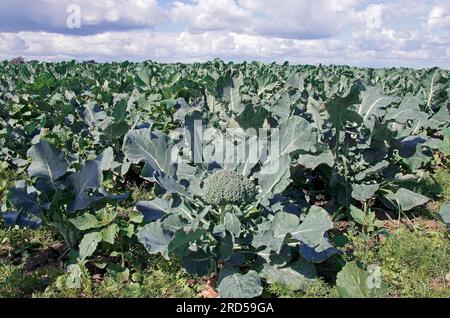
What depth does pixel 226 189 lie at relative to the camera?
308 centimetres

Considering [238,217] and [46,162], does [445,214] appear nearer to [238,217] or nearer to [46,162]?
[238,217]

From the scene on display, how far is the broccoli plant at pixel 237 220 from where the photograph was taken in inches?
117

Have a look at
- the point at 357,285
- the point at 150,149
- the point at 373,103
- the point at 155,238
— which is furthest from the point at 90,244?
the point at 373,103

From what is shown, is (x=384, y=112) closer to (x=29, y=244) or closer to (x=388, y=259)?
(x=388, y=259)

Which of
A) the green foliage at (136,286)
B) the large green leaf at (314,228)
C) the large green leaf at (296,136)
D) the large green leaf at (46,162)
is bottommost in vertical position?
the green foliage at (136,286)

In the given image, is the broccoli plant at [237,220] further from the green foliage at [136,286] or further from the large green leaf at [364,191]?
the large green leaf at [364,191]

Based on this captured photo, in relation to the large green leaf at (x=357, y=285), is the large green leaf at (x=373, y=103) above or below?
above

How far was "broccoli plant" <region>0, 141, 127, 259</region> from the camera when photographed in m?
3.28

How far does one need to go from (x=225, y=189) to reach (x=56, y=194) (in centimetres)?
121

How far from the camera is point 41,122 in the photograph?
18.1 ft

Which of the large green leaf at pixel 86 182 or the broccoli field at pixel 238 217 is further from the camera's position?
the large green leaf at pixel 86 182

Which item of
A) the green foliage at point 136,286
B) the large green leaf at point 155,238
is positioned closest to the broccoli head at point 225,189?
the large green leaf at point 155,238
